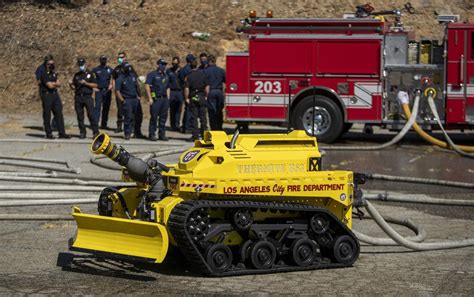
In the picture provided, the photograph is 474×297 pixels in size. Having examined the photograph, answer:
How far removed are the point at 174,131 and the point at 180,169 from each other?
1492cm

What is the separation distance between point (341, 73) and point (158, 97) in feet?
12.9

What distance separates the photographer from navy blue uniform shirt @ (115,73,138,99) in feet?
72.7

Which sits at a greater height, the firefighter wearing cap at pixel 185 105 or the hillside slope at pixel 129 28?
the hillside slope at pixel 129 28

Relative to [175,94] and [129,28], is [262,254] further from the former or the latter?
[129,28]

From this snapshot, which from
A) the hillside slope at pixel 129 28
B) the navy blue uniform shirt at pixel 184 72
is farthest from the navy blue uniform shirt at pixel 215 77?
the hillside slope at pixel 129 28

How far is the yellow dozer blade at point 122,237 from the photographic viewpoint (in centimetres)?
917

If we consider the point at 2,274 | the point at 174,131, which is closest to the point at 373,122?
the point at 174,131

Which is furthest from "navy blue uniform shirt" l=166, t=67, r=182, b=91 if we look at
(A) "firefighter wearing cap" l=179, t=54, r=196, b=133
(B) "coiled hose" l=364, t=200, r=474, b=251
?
(B) "coiled hose" l=364, t=200, r=474, b=251

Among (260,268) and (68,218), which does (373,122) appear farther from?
(260,268)

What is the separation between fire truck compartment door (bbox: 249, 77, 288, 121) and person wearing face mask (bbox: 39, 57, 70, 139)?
4.11m

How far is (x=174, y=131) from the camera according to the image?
24562mm

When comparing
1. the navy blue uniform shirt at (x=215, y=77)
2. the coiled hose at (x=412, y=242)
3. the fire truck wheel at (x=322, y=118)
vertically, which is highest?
the navy blue uniform shirt at (x=215, y=77)

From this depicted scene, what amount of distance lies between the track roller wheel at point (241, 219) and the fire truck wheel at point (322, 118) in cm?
1253

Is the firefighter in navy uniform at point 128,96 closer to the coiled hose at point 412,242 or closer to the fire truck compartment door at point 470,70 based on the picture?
the fire truck compartment door at point 470,70
